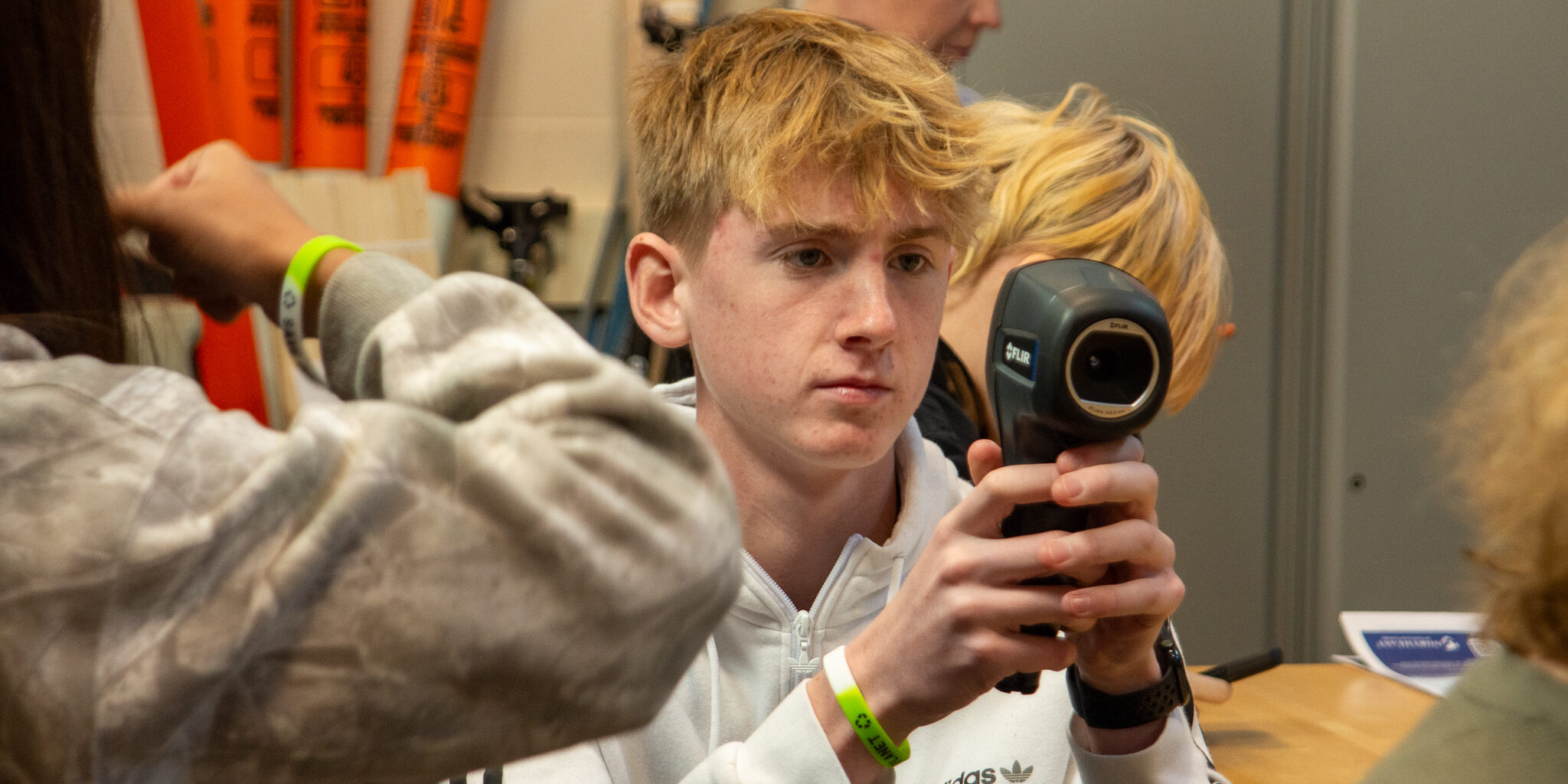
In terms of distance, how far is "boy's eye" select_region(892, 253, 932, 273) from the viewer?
951 mm

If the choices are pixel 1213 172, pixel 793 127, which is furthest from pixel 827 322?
pixel 1213 172

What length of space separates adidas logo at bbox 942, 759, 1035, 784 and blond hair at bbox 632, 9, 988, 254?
1.43 ft

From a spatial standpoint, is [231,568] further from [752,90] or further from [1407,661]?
[1407,661]

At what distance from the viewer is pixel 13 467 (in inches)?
15.3

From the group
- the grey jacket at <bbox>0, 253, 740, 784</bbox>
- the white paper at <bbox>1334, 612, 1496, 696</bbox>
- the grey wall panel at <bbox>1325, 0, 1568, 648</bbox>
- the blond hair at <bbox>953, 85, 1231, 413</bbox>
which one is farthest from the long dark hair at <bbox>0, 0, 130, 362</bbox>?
the grey wall panel at <bbox>1325, 0, 1568, 648</bbox>

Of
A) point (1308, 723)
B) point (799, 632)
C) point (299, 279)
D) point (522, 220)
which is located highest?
point (299, 279)

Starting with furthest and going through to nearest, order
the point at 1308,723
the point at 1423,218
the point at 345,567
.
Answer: the point at 1423,218 < the point at 1308,723 < the point at 345,567

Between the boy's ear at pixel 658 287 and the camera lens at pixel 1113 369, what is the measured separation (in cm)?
44

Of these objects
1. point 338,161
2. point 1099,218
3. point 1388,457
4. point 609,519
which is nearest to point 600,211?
point 338,161

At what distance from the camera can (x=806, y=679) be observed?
36.1 inches

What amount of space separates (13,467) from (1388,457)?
7.66 feet

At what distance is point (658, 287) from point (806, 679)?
356 mm

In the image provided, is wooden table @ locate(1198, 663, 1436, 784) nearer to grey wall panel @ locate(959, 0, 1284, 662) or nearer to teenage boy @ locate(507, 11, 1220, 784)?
teenage boy @ locate(507, 11, 1220, 784)

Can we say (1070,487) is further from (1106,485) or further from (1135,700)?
(1135,700)
